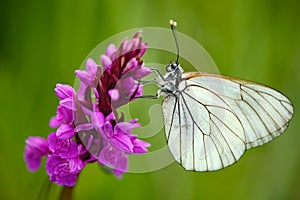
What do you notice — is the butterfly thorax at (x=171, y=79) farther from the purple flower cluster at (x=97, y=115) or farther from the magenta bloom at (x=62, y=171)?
the magenta bloom at (x=62, y=171)

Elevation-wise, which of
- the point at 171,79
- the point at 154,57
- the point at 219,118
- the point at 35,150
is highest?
the point at 154,57

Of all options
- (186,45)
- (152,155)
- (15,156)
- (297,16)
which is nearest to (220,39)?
(186,45)

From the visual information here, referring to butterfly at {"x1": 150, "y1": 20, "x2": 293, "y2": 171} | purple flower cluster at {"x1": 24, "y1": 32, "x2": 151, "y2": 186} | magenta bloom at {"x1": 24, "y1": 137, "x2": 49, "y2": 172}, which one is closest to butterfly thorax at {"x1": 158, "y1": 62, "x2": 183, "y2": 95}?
butterfly at {"x1": 150, "y1": 20, "x2": 293, "y2": 171}

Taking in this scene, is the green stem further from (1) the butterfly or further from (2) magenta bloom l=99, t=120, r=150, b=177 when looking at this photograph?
(1) the butterfly

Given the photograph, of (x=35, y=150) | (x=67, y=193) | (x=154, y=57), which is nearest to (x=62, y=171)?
(x=67, y=193)

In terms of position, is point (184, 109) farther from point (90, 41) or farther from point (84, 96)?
point (90, 41)

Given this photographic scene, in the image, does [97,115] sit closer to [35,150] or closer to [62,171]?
[62,171]
